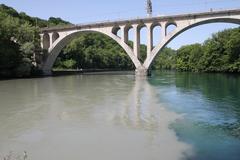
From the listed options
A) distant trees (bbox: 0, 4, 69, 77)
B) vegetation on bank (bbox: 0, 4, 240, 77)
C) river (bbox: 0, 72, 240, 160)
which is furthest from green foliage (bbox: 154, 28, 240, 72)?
river (bbox: 0, 72, 240, 160)

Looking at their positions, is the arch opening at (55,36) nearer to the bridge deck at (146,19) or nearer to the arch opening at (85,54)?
the bridge deck at (146,19)

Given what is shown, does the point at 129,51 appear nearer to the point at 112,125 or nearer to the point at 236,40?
the point at 236,40

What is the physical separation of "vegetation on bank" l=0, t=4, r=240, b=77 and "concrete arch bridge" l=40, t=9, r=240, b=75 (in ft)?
8.23

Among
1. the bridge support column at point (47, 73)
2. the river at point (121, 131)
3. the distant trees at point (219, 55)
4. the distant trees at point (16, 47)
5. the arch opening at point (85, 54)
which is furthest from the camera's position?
the arch opening at point (85, 54)

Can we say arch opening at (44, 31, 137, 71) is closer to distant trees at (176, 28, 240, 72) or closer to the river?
distant trees at (176, 28, 240, 72)

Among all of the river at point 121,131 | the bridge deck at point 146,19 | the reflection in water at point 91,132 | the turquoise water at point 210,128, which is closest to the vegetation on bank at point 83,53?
the bridge deck at point 146,19

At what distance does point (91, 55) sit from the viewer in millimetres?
89312

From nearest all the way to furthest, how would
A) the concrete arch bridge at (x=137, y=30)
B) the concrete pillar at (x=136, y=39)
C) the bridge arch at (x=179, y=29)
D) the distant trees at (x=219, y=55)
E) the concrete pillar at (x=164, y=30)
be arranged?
the bridge arch at (x=179, y=29) → the concrete arch bridge at (x=137, y=30) → the concrete pillar at (x=164, y=30) → the concrete pillar at (x=136, y=39) → the distant trees at (x=219, y=55)

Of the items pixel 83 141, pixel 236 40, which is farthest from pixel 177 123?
pixel 236 40

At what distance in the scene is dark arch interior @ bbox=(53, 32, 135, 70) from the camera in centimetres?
8000

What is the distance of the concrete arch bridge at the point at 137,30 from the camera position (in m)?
45.8

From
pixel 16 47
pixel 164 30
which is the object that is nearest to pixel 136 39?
pixel 164 30

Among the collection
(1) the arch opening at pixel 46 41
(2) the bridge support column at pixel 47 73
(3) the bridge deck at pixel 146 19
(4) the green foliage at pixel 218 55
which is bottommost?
(2) the bridge support column at pixel 47 73

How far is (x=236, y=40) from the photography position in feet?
198
